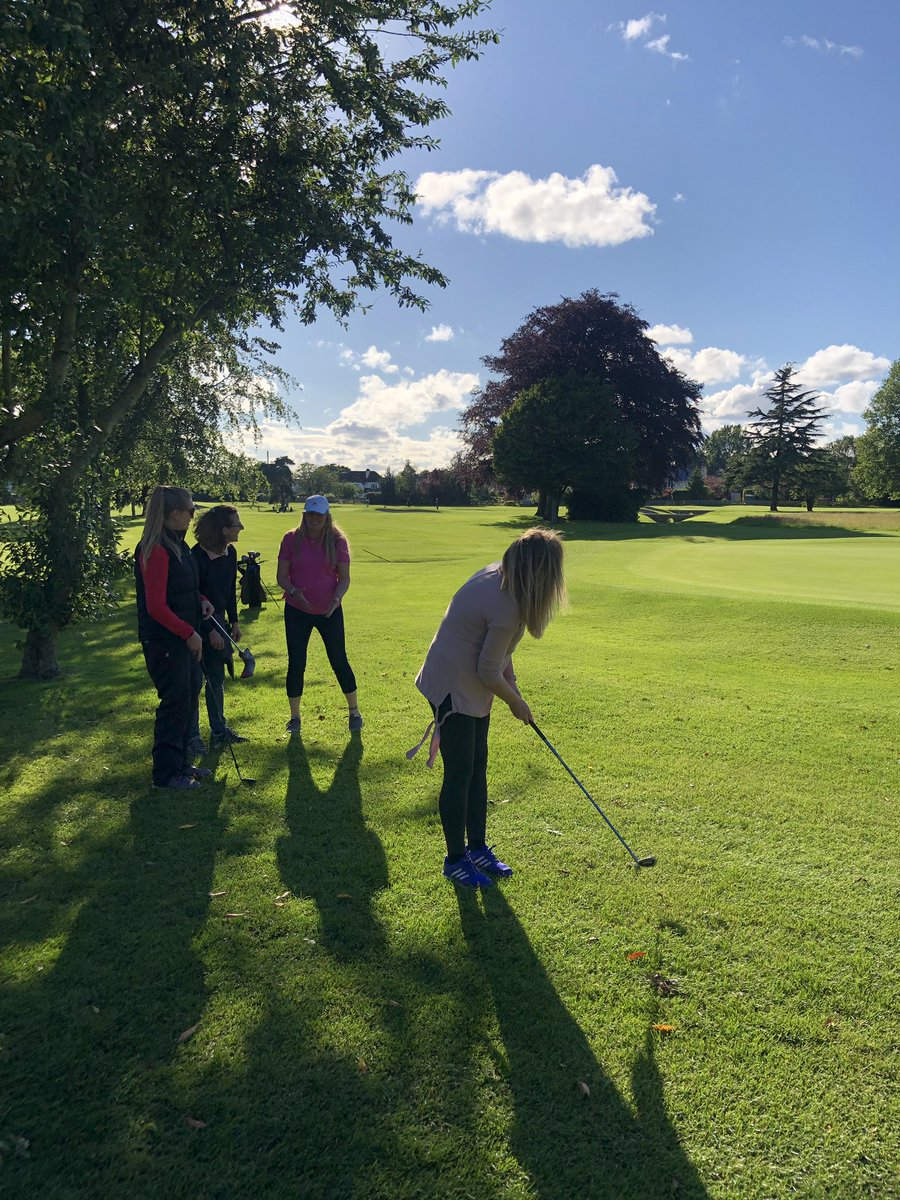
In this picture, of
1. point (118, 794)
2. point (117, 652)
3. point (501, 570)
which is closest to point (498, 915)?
point (501, 570)

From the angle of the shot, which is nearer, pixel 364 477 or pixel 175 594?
pixel 175 594

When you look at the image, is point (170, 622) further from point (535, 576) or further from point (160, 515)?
point (535, 576)

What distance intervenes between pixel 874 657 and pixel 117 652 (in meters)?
11.2

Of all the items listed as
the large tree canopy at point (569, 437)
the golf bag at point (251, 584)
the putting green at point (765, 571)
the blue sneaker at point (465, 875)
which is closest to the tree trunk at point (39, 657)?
the golf bag at point (251, 584)

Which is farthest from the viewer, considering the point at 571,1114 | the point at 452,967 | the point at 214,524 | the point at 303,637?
the point at 303,637

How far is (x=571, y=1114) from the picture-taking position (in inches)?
106

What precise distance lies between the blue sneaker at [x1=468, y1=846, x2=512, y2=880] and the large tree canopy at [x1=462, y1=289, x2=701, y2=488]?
50.1 metres

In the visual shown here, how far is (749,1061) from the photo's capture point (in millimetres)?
2930

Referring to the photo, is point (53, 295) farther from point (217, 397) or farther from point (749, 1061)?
point (217, 397)

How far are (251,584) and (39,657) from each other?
18.7ft

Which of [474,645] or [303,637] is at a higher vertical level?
[474,645]

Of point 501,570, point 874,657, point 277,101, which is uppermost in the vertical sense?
point 277,101

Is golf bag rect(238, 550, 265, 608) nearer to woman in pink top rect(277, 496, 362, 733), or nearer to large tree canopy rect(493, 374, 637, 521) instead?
woman in pink top rect(277, 496, 362, 733)

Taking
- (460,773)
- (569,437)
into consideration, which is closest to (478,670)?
(460,773)
